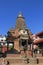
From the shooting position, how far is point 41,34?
5094 cm

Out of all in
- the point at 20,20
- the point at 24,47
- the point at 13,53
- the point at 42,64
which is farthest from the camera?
the point at 20,20

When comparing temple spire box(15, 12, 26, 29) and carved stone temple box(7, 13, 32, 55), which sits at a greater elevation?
temple spire box(15, 12, 26, 29)

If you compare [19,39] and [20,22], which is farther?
[20,22]

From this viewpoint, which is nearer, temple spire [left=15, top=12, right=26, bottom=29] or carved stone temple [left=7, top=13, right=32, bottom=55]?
carved stone temple [left=7, top=13, right=32, bottom=55]

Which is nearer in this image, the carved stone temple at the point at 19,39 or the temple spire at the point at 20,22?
the carved stone temple at the point at 19,39

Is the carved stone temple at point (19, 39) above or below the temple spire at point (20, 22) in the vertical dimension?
below

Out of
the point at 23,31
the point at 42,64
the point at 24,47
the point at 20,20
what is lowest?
the point at 42,64

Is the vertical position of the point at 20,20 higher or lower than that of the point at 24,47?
higher

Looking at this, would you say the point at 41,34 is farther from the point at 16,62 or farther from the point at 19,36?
the point at 16,62

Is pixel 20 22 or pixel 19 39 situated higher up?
pixel 20 22

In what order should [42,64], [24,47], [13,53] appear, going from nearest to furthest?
[42,64] < [13,53] < [24,47]

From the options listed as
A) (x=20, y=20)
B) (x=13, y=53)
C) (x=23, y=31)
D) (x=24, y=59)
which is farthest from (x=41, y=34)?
(x=24, y=59)

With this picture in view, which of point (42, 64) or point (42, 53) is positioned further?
point (42, 53)

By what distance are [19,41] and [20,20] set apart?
27.9 feet
